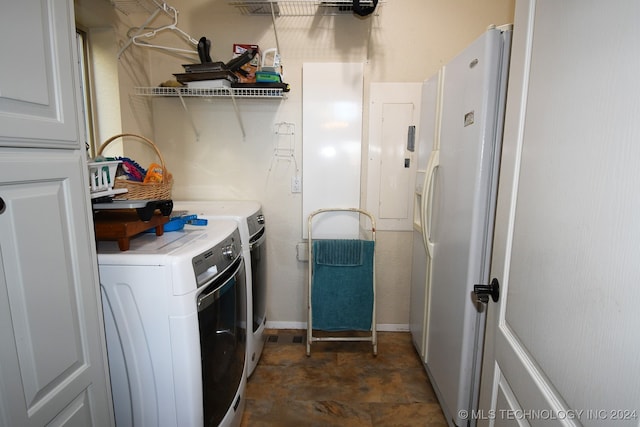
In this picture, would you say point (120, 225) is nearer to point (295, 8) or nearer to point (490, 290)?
point (490, 290)

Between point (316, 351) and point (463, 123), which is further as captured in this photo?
point (316, 351)

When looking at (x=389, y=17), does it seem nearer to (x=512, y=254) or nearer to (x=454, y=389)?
(x=512, y=254)

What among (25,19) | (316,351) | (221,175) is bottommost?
(316,351)

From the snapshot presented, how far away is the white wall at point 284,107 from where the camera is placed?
2219 millimetres

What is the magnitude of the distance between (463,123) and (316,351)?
1779 mm

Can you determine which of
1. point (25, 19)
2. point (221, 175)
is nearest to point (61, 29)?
point (25, 19)

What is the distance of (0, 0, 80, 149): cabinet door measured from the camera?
651 millimetres

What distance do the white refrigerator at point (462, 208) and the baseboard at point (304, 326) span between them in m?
0.68

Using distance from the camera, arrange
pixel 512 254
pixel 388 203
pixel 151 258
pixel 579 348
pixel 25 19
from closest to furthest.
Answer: pixel 579 348 → pixel 25 19 → pixel 512 254 → pixel 151 258 → pixel 388 203

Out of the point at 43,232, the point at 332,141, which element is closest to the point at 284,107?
the point at 332,141

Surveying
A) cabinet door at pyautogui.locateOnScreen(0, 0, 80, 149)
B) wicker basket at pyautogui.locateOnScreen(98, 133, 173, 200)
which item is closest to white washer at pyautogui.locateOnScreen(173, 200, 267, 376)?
wicker basket at pyautogui.locateOnScreen(98, 133, 173, 200)

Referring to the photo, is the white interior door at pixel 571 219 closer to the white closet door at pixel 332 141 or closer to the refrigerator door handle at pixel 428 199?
the refrigerator door handle at pixel 428 199

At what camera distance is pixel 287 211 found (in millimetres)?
2443

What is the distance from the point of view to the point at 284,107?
2326 millimetres
